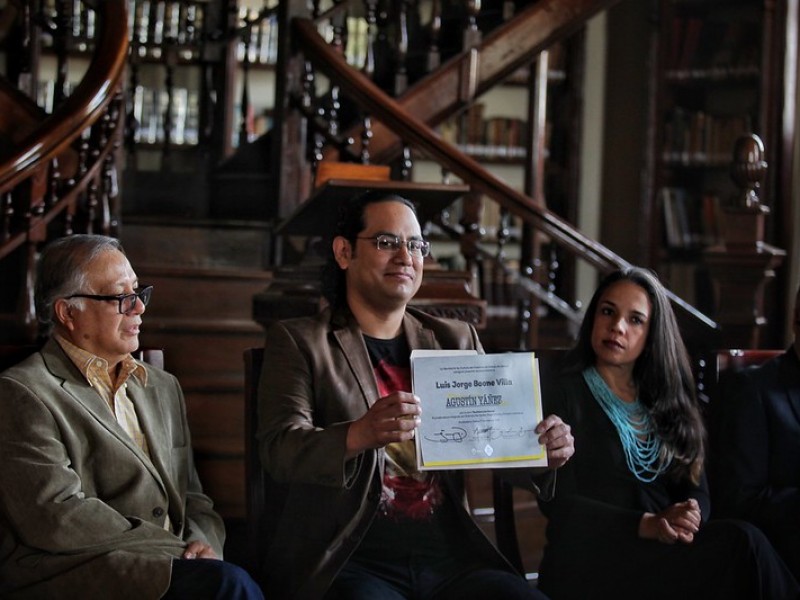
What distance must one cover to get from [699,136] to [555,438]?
14.0 feet

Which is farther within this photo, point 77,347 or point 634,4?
point 634,4

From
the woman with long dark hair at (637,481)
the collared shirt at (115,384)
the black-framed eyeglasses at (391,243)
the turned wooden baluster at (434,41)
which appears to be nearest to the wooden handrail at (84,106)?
the collared shirt at (115,384)

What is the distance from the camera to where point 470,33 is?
491cm

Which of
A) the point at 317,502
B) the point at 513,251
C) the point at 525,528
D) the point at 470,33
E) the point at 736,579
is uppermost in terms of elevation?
the point at 470,33

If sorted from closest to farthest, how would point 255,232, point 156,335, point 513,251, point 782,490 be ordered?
point 782,490 < point 156,335 < point 255,232 < point 513,251

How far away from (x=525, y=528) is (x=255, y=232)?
72.1 inches

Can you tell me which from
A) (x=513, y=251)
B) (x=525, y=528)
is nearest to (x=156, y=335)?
(x=525, y=528)

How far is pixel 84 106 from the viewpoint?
3.28 m

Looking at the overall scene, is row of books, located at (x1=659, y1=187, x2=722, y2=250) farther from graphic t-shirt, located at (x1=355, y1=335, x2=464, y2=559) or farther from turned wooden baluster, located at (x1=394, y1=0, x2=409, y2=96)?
graphic t-shirt, located at (x1=355, y1=335, x2=464, y2=559)

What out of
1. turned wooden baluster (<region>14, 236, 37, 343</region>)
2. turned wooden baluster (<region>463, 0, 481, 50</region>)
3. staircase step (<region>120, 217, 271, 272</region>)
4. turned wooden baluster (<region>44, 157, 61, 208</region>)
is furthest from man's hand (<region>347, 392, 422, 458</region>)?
turned wooden baluster (<region>463, 0, 481, 50</region>)

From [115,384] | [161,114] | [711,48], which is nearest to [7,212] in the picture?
[115,384]

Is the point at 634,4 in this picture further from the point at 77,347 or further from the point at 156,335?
the point at 77,347

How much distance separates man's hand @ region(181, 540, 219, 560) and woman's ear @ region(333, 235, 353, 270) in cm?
63

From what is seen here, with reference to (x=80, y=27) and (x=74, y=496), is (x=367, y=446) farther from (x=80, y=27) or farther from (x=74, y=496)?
(x=80, y=27)
